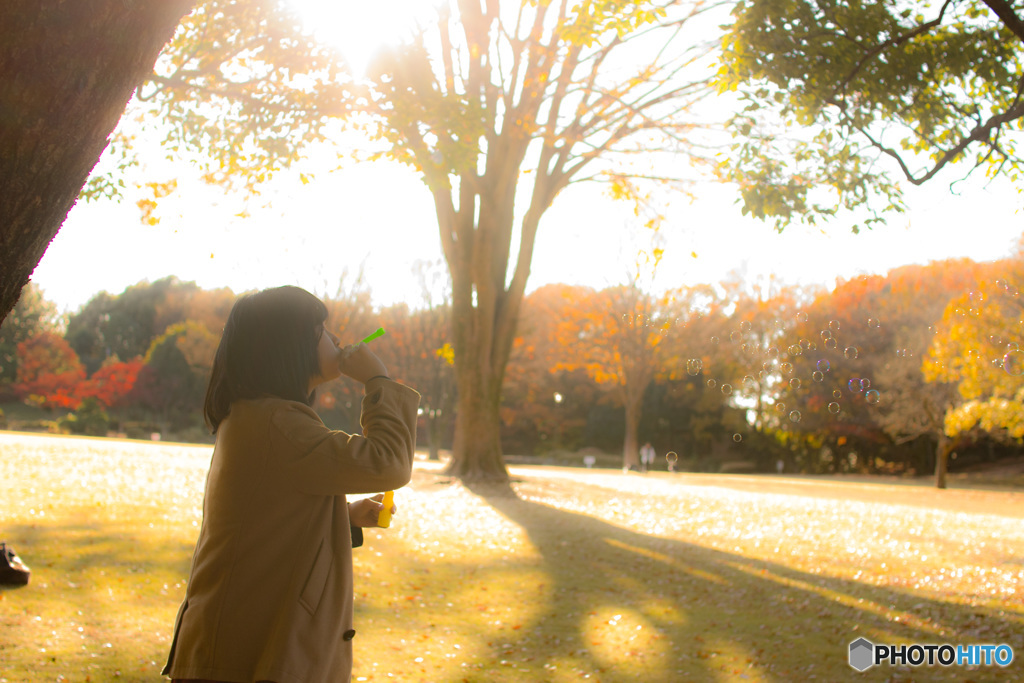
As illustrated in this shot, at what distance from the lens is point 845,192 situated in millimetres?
8258

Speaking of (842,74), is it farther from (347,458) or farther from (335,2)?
(347,458)

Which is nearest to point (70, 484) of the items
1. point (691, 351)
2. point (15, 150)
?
point (15, 150)

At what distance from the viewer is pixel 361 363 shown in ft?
7.20

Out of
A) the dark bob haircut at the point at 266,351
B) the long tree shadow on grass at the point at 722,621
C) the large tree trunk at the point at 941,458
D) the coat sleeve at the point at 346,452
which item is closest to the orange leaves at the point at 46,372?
the long tree shadow on grass at the point at 722,621

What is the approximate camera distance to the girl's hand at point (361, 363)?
7.17 feet

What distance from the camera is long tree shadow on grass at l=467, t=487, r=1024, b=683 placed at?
532 centimetres

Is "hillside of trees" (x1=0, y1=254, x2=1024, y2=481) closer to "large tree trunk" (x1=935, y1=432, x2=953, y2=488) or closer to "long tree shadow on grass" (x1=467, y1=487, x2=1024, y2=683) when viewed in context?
"large tree trunk" (x1=935, y1=432, x2=953, y2=488)

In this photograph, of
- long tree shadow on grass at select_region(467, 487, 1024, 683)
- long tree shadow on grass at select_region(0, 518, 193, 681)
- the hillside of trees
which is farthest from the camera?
the hillside of trees

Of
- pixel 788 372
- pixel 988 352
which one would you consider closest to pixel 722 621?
pixel 988 352

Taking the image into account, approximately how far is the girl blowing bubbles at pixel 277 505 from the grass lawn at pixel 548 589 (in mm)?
3211

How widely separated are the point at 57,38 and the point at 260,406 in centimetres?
111

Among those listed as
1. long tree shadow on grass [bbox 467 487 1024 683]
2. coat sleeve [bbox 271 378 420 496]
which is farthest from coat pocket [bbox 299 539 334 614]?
long tree shadow on grass [bbox 467 487 1024 683]

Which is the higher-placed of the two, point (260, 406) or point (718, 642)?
point (260, 406)

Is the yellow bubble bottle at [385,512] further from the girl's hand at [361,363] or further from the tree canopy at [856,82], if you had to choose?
the tree canopy at [856,82]
